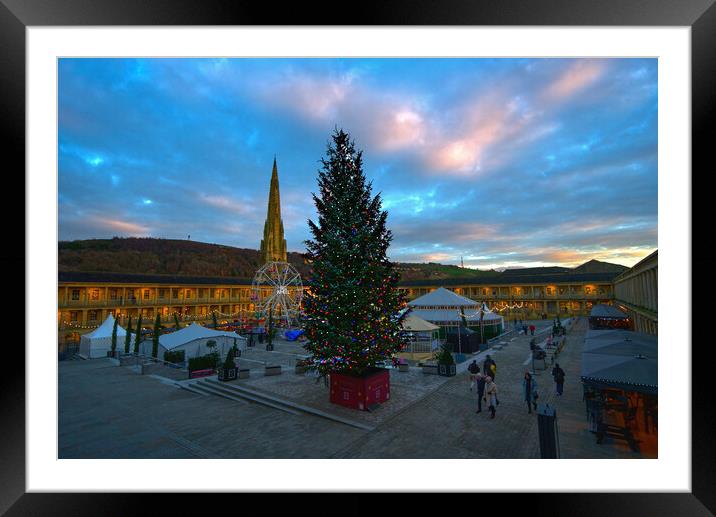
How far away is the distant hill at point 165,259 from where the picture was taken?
108938mm

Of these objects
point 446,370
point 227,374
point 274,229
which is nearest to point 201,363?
point 227,374

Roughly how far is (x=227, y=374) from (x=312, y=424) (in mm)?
7827

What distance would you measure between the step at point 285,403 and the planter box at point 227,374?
352mm

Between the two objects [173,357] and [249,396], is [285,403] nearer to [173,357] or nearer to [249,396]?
[249,396]

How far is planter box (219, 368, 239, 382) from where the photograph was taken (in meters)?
15.8

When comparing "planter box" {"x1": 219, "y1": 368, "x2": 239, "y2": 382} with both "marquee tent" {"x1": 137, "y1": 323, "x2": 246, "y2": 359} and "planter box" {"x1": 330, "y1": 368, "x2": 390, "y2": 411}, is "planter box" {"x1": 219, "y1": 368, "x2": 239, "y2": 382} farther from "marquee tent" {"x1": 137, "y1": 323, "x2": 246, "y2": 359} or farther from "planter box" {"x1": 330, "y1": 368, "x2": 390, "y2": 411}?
"marquee tent" {"x1": 137, "y1": 323, "x2": 246, "y2": 359}

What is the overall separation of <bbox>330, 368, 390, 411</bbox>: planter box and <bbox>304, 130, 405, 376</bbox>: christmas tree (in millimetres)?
366

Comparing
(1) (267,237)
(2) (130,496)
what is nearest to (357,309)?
(2) (130,496)

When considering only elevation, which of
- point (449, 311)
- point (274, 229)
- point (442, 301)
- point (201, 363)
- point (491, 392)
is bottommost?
point (201, 363)

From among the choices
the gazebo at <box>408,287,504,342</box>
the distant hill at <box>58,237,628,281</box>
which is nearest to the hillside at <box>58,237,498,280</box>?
the distant hill at <box>58,237,628,281</box>

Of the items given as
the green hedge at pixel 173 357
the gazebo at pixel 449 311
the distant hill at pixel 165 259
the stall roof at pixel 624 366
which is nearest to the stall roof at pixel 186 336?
the green hedge at pixel 173 357
